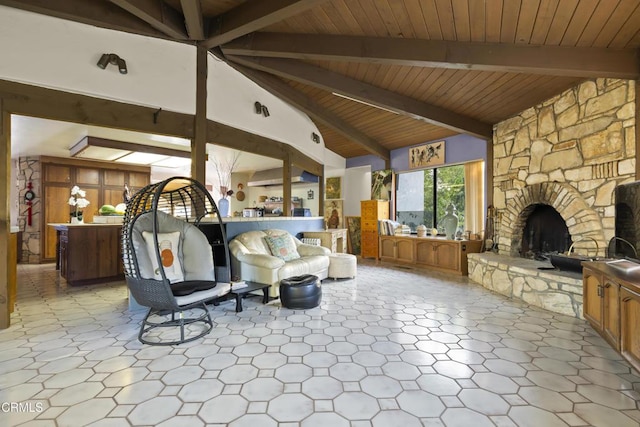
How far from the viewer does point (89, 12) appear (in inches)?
118

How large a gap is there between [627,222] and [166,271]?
4.34 metres

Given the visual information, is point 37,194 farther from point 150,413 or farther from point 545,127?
point 545,127

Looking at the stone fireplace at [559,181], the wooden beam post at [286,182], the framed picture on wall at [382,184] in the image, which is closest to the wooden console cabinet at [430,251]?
the stone fireplace at [559,181]

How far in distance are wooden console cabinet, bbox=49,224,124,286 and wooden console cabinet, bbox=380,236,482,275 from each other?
5.31m

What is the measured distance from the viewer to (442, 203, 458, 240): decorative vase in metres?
5.83

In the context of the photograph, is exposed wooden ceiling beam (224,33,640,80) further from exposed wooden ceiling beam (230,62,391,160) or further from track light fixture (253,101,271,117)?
track light fixture (253,101,271,117)

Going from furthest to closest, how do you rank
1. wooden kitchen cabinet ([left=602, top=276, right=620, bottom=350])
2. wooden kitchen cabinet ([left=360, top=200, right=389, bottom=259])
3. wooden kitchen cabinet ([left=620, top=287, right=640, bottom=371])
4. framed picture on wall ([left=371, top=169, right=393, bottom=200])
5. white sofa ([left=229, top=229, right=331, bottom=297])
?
framed picture on wall ([left=371, top=169, right=393, bottom=200]), wooden kitchen cabinet ([left=360, top=200, right=389, bottom=259]), white sofa ([left=229, top=229, right=331, bottom=297]), wooden kitchen cabinet ([left=602, top=276, right=620, bottom=350]), wooden kitchen cabinet ([left=620, top=287, right=640, bottom=371])

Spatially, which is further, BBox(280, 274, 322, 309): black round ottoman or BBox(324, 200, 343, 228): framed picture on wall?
BBox(324, 200, 343, 228): framed picture on wall

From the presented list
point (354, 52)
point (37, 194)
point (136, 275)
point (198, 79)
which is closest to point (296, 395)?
point (136, 275)

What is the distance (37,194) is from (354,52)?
787 cm

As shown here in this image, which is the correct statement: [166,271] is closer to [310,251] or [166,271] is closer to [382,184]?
[310,251]

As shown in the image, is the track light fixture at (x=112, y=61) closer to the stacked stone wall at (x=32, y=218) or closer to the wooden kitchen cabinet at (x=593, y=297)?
the wooden kitchen cabinet at (x=593, y=297)

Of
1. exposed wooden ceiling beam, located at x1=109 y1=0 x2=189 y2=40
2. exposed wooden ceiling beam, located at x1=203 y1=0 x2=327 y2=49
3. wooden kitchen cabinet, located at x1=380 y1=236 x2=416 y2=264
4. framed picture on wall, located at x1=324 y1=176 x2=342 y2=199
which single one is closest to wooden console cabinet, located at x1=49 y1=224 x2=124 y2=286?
exposed wooden ceiling beam, located at x1=109 y1=0 x2=189 y2=40

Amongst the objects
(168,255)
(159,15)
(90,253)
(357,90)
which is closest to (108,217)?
(90,253)
